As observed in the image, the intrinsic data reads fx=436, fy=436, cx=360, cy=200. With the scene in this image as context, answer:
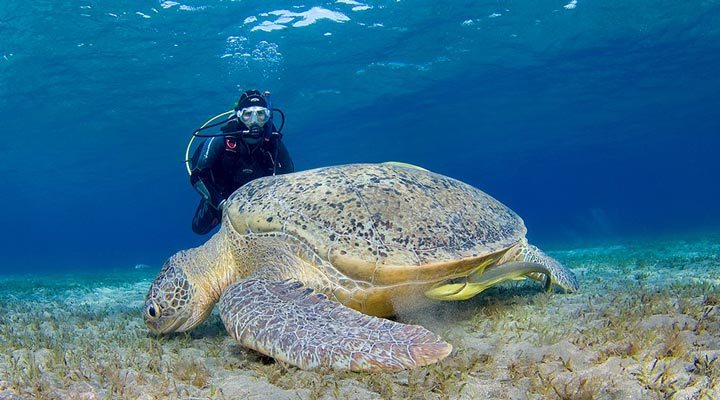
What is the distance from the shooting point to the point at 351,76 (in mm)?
24422

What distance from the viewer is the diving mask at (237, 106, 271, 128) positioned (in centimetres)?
688

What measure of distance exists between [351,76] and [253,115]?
18.4 metres

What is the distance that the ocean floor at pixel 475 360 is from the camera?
7.37 feet

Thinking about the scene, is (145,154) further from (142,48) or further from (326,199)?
(326,199)

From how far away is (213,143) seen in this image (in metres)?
7.35

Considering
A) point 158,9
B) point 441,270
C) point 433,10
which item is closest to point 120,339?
point 441,270

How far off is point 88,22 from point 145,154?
26.5 m

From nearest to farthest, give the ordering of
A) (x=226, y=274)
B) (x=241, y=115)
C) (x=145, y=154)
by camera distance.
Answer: (x=226, y=274) < (x=241, y=115) < (x=145, y=154)

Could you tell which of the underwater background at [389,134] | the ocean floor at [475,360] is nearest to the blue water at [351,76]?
the underwater background at [389,134]

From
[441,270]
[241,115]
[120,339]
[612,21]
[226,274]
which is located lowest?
[120,339]

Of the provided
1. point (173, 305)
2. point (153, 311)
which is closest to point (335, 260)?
point (173, 305)

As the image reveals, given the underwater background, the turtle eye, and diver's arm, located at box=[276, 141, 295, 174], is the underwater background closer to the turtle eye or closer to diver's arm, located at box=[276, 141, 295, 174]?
the turtle eye

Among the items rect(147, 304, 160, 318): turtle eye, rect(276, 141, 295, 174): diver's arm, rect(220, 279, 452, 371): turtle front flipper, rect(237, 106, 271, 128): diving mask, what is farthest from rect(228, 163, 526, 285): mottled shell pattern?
rect(276, 141, 295, 174): diver's arm

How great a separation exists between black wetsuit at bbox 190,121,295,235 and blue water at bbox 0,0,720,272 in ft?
35.5
